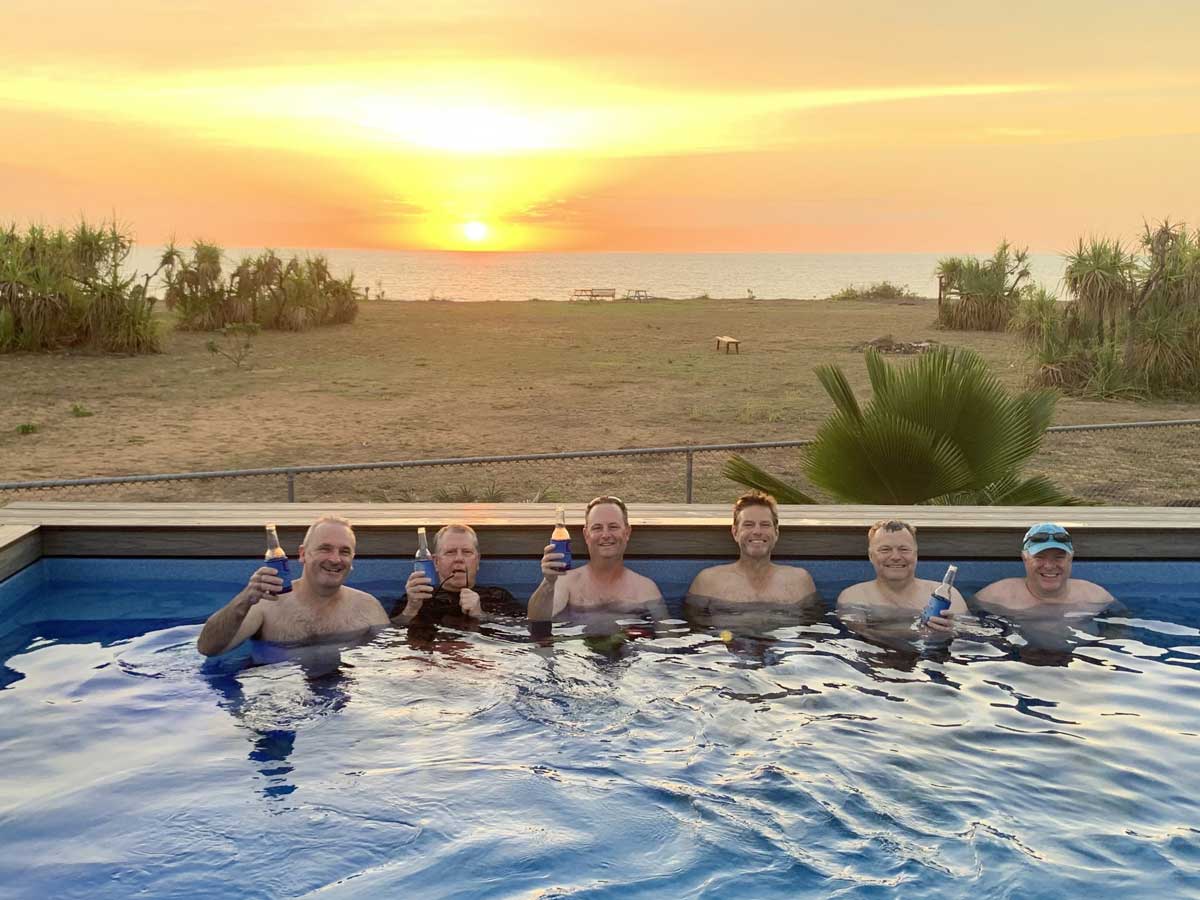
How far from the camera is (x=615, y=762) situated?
5348 millimetres

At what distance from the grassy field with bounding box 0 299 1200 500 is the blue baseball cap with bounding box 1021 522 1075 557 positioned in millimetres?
5786

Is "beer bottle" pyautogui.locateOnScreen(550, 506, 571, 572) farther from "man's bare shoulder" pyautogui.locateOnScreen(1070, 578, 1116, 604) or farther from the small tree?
the small tree

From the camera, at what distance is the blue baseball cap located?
6938 millimetres

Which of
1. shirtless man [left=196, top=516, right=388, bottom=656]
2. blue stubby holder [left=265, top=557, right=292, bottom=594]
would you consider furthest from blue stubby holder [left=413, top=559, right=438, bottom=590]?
blue stubby holder [left=265, top=557, right=292, bottom=594]

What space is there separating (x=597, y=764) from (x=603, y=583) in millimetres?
2093

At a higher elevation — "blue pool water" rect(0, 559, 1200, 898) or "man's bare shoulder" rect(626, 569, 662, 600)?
"man's bare shoulder" rect(626, 569, 662, 600)

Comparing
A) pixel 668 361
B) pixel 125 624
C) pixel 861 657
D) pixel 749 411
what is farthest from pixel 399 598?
pixel 668 361

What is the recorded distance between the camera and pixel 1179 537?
803 cm

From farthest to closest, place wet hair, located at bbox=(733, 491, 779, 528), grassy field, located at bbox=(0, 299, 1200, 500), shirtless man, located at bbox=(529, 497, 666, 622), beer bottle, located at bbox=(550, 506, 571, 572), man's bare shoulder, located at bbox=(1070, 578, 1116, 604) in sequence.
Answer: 1. grassy field, located at bbox=(0, 299, 1200, 500)
2. man's bare shoulder, located at bbox=(1070, 578, 1116, 604)
3. wet hair, located at bbox=(733, 491, 779, 528)
4. shirtless man, located at bbox=(529, 497, 666, 622)
5. beer bottle, located at bbox=(550, 506, 571, 572)

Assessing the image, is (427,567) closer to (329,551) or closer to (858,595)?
(329,551)

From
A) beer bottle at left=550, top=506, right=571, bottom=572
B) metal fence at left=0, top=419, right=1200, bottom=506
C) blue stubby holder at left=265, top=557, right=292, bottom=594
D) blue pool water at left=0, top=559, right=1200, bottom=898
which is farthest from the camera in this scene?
metal fence at left=0, top=419, right=1200, bottom=506

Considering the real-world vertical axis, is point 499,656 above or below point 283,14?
below

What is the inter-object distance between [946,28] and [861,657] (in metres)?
21.6

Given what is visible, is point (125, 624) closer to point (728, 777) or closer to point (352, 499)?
point (728, 777)
